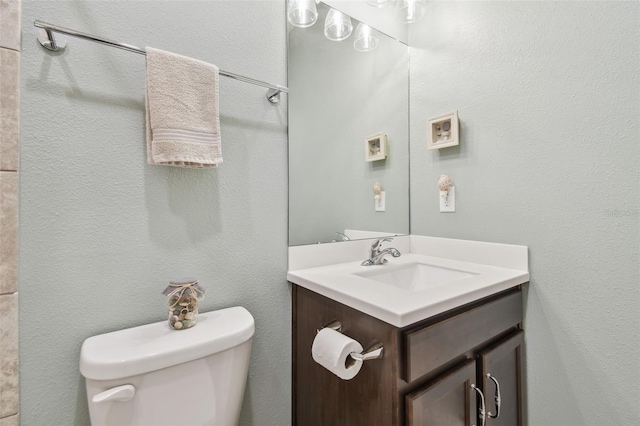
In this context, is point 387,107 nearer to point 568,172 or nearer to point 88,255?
point 568,172

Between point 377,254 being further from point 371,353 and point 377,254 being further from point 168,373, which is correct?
point 168,373

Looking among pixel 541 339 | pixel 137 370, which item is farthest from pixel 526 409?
pixel 137 370

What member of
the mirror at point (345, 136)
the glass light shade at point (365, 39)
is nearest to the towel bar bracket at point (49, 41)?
the mirror at point (345, 136)

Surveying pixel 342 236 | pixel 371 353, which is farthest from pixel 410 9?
pixel 371 353

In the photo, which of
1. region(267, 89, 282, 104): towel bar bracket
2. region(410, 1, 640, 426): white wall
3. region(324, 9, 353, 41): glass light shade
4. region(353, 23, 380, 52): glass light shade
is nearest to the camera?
region(410, 1, 640, 426): white wall

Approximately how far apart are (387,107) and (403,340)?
118 centimetres

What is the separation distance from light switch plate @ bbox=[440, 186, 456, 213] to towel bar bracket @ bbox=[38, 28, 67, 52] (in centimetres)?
140

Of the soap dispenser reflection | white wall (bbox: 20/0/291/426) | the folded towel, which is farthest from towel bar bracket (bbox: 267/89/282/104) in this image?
the soap dispenser reflection

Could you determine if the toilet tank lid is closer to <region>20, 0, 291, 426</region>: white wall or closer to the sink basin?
<region>20, 0, 291, 426</region>: white wall

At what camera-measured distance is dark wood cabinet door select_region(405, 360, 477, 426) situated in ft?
2.31

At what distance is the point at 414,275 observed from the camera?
1.30m

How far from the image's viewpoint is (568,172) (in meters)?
0.97

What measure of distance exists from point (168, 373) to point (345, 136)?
1116 mm

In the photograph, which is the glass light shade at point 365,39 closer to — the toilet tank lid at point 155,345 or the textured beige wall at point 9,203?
the textured beige wall at point 9,203
